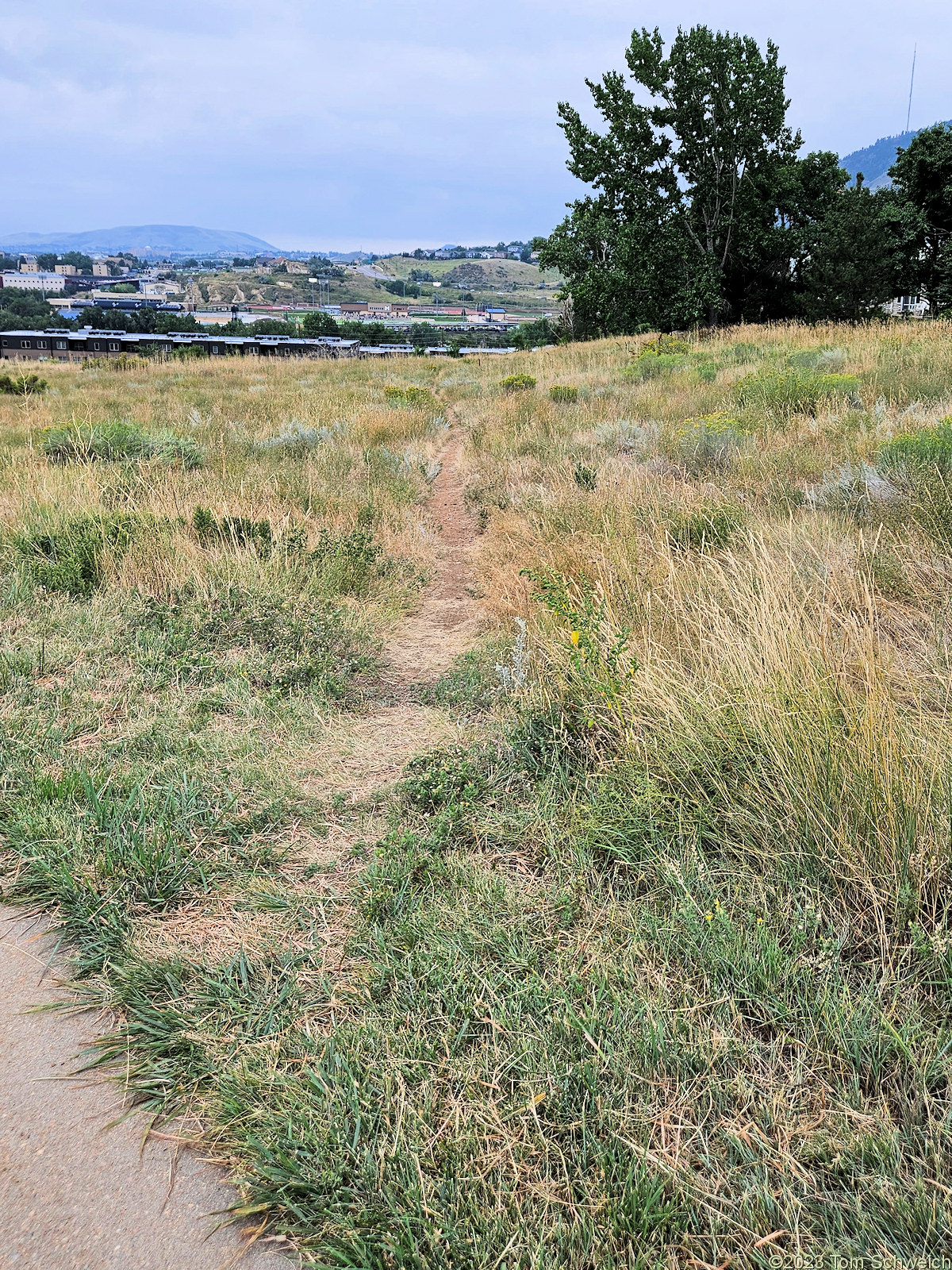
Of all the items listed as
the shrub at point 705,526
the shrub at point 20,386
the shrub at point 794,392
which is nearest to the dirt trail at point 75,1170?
the shrub at point 705,526

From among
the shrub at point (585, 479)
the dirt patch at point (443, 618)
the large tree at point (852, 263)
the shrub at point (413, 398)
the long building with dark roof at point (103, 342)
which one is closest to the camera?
the dirt patch at point (443, 618)

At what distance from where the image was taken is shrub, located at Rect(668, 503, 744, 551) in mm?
5058

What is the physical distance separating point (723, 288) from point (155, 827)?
116 ft

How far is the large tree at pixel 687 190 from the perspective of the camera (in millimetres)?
27375

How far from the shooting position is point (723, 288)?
32.6 metres

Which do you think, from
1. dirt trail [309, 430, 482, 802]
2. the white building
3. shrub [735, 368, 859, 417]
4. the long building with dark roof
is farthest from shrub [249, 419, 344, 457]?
A: the white building

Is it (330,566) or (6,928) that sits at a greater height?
(330,566)

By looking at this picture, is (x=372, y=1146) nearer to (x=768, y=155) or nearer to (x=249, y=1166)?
(x=249, y=1166)

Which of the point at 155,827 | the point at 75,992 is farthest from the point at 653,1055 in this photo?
the point at 155,827

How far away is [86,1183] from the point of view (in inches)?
70.9

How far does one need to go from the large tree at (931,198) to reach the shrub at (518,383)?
21.8 m

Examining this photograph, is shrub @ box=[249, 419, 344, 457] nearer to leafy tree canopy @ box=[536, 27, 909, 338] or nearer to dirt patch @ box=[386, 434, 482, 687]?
dirt patch @ box=[386, 434, 482, 687]

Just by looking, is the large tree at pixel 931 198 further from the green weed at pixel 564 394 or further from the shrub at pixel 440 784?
the shrub at pixel 440 784

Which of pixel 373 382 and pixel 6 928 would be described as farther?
pixel 373 382
